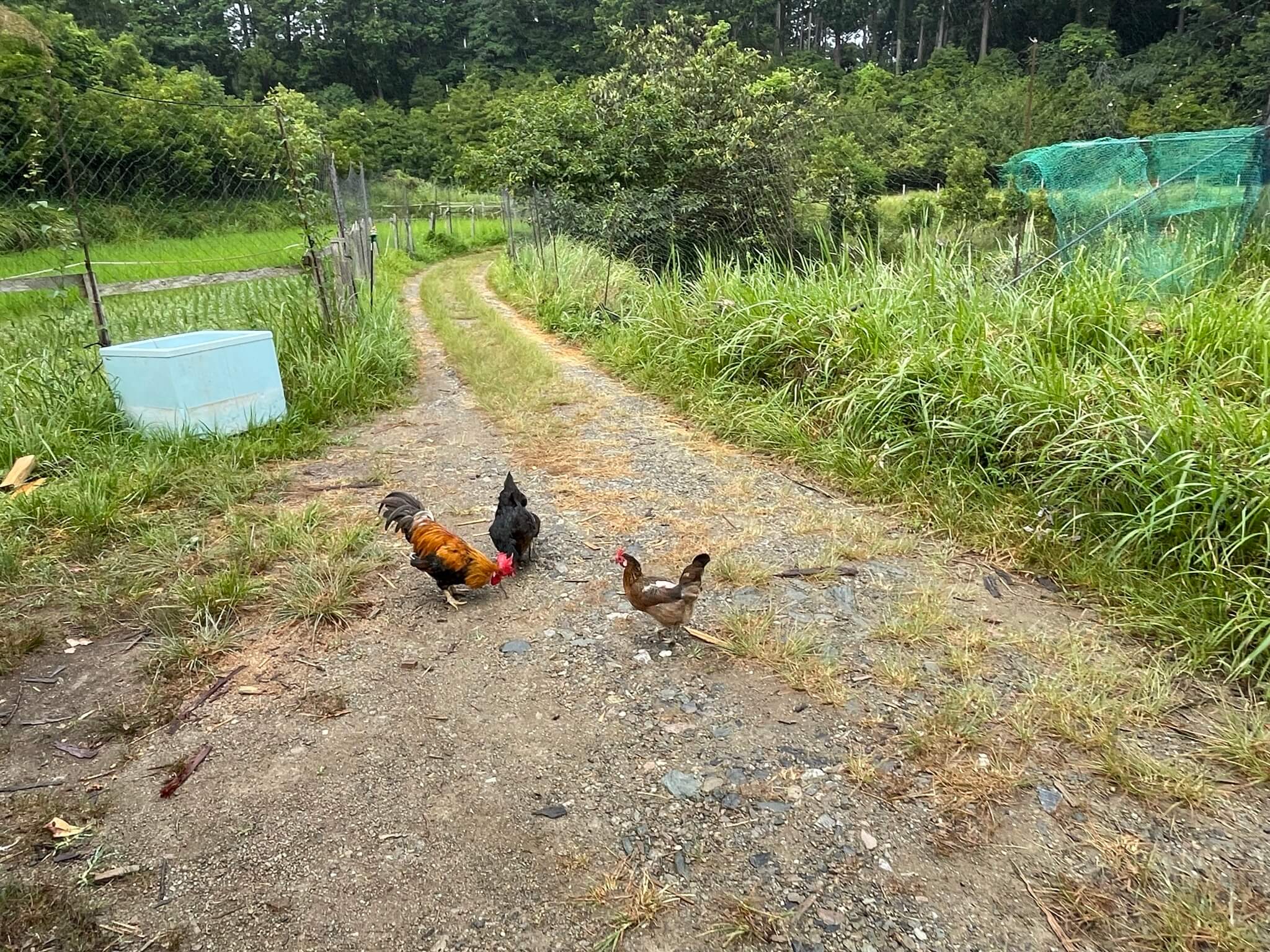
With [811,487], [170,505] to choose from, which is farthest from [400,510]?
[811,487]

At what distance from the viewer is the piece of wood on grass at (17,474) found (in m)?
3.67

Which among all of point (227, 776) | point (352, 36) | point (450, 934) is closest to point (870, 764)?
point (450, 934)

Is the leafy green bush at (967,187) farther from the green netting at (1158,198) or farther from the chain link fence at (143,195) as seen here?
the chain link fence at (143,195)

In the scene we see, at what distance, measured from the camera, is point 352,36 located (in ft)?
152

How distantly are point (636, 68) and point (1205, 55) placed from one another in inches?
1121

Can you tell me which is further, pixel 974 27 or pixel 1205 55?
pixel 974 27

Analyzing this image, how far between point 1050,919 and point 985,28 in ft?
169

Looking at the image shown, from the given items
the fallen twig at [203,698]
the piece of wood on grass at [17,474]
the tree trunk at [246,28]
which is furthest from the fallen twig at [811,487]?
the tree trunk at [246,28]

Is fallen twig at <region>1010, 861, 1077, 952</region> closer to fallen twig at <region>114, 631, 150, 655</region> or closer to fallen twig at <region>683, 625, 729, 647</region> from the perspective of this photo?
fallen twig at <region>683, 625, 729, 647</region>

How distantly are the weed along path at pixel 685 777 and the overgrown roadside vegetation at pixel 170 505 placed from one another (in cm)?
13

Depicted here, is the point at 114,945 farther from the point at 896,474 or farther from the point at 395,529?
the point at 896,474

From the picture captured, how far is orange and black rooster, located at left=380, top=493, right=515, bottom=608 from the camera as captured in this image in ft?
8.95

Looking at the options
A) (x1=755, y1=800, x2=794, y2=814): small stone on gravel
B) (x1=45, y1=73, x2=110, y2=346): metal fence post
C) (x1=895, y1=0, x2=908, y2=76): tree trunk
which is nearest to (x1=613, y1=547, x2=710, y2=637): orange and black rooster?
(x1=755, y1=800, x2=794, y2=814): small stone on gravel

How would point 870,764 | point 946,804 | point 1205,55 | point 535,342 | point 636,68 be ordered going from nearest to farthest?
point 946,804
point 870,764
point 535,342
point 636,68
point 1205,55
